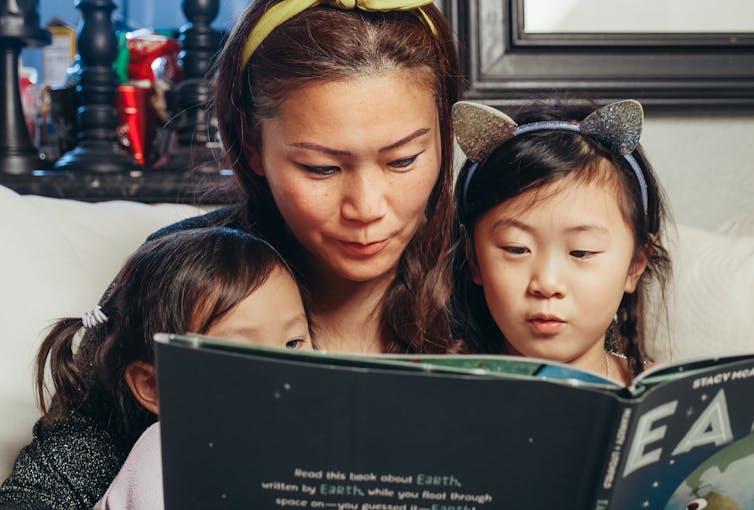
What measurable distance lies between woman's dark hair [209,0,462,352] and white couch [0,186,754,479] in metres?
0.25

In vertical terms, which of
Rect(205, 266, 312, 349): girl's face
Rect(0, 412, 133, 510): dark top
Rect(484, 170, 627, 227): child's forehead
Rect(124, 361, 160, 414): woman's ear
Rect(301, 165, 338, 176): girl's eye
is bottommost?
Rect(0, 412, 133, 510): dark top

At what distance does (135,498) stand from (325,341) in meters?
Answer: 0.43

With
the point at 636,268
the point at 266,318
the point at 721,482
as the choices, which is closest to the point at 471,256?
the point at 636,268

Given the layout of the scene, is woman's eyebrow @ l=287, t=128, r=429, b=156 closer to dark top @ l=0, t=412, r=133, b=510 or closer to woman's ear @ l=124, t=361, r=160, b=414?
woman's ear @ l=124, t=361, r=160, b=414

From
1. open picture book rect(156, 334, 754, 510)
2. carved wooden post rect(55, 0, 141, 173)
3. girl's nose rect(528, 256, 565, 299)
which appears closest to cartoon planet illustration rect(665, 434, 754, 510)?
open picture book rect(156, 334, 754, 510)

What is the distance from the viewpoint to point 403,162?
1141 mm

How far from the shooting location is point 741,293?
1.38 metres

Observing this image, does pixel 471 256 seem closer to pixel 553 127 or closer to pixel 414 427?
pixel 553 127

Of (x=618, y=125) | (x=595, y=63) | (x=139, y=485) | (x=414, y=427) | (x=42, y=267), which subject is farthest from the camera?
(x=595, y=63)

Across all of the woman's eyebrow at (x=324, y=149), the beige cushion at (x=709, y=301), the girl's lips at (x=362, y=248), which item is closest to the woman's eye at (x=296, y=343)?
the girl's lips at (x=362, y=248)

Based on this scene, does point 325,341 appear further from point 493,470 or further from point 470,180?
point 493,470

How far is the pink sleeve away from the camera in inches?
38.5

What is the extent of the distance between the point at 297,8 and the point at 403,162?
0.79 ft

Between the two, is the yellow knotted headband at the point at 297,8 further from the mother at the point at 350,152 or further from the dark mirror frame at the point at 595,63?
the dark mirror frame at the point at 595,63
